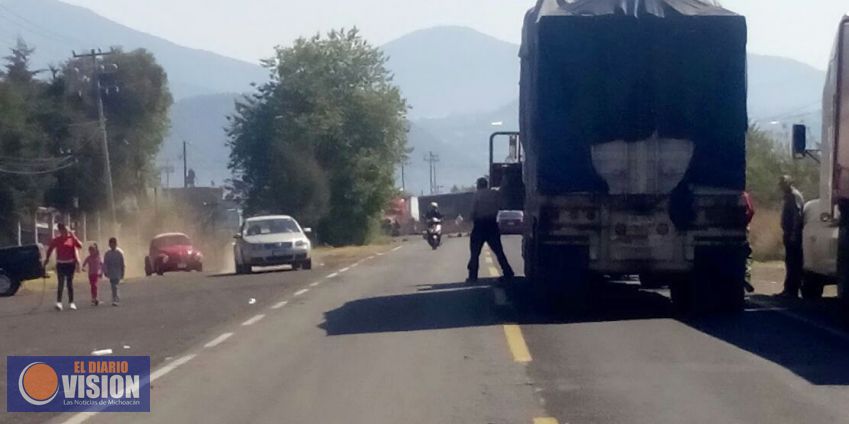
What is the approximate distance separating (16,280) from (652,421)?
83.6 ft

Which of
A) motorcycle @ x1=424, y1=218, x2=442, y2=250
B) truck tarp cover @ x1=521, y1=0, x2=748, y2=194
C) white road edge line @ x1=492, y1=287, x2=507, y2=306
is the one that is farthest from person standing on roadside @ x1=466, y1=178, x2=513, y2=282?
motorcycle @ x1=424, y1=218, x2=442, y2=250

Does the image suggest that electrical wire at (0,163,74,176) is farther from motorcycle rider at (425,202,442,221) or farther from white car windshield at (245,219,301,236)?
white car windshield at (245,219,301,236)

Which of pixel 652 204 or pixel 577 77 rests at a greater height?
pixel 577 77

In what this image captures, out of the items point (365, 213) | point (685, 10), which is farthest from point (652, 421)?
point (365, 213)

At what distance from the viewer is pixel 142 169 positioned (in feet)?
257

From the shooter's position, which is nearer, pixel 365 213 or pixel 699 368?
pixel 699 368

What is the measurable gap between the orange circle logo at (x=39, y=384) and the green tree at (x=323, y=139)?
57.7 metres

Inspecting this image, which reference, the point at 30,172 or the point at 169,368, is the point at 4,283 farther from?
the point at 30,172

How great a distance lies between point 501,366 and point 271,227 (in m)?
24.9

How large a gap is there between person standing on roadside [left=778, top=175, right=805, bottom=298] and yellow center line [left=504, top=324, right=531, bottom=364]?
682 cm

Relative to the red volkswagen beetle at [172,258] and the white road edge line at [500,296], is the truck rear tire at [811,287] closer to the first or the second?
the white road edge line at [500,296]

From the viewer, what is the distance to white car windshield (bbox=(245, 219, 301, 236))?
3706 centimetres

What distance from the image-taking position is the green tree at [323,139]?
2822 inches

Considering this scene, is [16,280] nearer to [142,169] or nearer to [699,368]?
[699,368]
